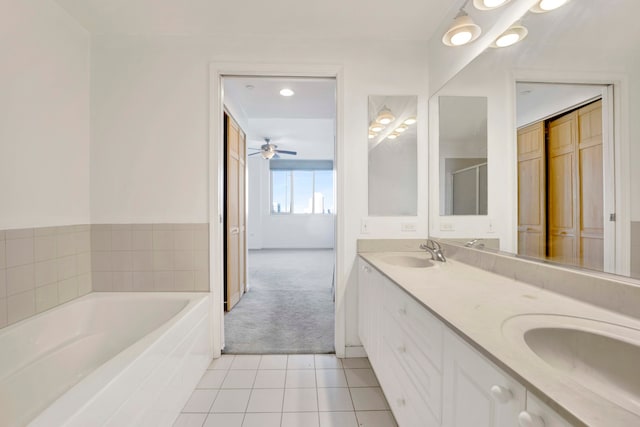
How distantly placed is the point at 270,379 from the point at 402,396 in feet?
3.34

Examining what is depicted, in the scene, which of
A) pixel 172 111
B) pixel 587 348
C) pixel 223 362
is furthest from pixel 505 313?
pixel 172 111

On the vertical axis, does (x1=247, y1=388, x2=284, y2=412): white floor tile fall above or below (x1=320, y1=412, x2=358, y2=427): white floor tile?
Answer: above

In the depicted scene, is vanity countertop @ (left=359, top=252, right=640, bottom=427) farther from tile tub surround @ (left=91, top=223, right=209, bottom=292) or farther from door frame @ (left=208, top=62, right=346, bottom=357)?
tile tub surround @ (left=91, top=223, right=209, bottom=292)

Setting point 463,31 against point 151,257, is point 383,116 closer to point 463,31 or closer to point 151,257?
point 463,31

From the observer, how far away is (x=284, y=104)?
3402 mm

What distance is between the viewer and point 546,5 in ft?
3.92

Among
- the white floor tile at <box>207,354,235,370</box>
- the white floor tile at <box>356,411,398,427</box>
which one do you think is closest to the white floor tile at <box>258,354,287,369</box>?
the white floor tile at <box>207,354,235,370</box>

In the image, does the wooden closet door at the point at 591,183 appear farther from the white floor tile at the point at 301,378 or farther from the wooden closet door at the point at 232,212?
the wooden closet door at the point at 232,212

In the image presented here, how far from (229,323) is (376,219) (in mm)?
1810

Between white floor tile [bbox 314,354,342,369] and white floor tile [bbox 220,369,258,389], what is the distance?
1.54 ft

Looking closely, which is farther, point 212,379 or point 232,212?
point 232,212

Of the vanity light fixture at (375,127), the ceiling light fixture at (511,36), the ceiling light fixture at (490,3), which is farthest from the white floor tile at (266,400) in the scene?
the ceiling light fixture at (490,3)

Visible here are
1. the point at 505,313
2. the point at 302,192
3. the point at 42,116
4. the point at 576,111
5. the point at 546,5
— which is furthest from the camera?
the point at 302,192

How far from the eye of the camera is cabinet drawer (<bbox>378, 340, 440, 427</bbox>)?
106cm
